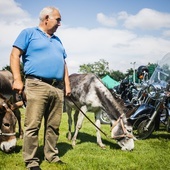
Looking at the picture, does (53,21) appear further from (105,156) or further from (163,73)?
(163,73)

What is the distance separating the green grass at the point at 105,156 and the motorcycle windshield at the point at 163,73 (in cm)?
171

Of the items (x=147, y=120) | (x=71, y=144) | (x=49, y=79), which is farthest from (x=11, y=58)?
(x=147, y=120)

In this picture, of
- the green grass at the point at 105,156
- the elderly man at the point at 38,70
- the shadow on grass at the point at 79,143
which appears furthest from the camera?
the shadow on grass at the point at 79,143

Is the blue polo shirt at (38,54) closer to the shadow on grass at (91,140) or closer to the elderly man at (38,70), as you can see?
the elderly man at (38,70)

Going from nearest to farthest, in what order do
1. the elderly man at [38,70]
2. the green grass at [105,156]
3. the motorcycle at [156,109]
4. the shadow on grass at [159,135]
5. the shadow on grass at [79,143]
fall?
1. the elderly man at [38,70]
2. the green grass at [105,156]
3. the shadow on grass at [79,143]
4. the motorcycle at [156,109]
5. the shadow on grass at [159,135]

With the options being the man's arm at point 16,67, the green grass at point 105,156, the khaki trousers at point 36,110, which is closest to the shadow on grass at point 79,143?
the green grass at point 105,156

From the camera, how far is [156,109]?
753cm

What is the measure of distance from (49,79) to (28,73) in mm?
395

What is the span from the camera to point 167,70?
312 inches

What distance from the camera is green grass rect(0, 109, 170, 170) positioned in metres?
5.23

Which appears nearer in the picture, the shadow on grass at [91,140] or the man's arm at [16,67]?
the man's arm at [16,67]

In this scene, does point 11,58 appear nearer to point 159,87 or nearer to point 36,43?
point 36,43

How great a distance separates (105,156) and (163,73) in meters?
3.35

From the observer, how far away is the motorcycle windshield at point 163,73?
25.8ft
